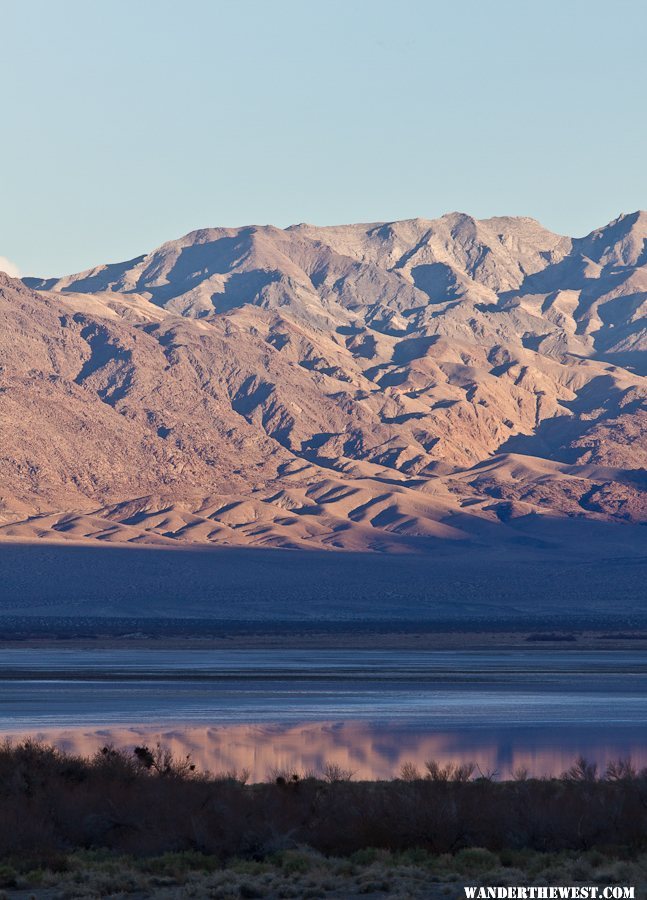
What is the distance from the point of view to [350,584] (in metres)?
158

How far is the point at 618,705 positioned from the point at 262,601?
9576 centimetres

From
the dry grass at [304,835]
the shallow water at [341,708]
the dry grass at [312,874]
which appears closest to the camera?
the dry grass at [312,874]

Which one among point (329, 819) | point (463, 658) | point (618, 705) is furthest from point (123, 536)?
point (329, 819)

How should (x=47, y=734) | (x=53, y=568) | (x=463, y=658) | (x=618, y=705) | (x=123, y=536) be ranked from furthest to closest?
(x=123, y=536)
(x=53, y=568)
(x=463, y=658)
(x=618, y=705)
(x=47, y=734)

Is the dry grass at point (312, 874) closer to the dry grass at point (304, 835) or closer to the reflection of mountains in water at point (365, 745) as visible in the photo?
the dry grass at point (304, 835)

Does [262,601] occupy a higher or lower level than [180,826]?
lower

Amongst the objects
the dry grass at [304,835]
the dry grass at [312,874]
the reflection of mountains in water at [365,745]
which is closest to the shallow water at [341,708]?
the reflection of mountains in water at [365,745]

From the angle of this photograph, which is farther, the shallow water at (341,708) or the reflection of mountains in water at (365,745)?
the shallow water at (341,708)

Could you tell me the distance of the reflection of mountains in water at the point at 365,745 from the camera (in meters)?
34.6

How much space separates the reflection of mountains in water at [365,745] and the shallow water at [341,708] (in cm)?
5

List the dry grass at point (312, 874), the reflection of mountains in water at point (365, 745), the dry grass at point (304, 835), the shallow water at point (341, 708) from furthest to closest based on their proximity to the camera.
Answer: the shallow water at point (341, 708) < the reflection of mountains in water at point (365, 745) < the dry grass at point (304, 835) < the dry grass at point (312, 874)

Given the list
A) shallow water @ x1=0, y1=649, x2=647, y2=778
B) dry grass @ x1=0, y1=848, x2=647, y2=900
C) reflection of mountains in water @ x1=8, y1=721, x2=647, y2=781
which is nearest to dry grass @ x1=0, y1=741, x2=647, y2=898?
dry grass @ x1=0, y1=848, x2=647, y2=900

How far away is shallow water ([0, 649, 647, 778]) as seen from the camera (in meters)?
37.6

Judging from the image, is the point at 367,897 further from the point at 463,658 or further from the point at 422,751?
the point at 463,658
